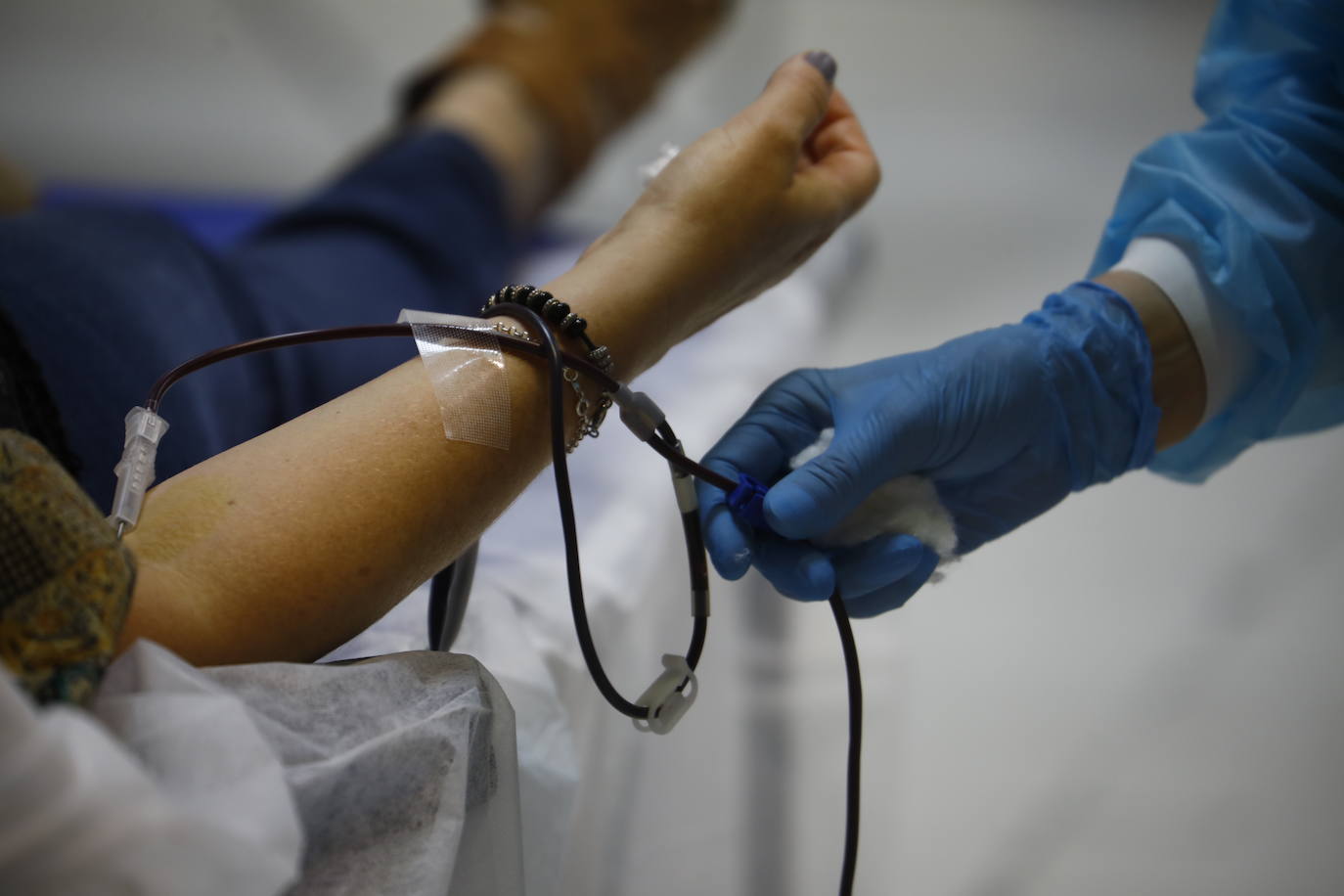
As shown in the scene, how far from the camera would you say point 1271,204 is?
0.65 metres

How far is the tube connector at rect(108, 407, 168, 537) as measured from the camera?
0.48 m

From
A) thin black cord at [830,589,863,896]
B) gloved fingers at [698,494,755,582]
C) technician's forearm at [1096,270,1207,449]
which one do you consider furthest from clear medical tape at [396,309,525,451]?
technician's forearm at [1096,270,1207,449]

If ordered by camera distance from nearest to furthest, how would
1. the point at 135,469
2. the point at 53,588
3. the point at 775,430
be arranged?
the point at 53,588, the point at 135,469, the point at 775,430

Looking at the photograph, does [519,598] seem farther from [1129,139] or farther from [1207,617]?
[1129,139]

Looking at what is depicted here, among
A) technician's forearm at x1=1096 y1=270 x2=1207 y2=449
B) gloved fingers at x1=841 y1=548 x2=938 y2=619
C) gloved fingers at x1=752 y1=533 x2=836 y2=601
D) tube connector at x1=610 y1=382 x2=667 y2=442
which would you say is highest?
technician's forearm at x1=1096 y1=270 x2=1207 y2=449

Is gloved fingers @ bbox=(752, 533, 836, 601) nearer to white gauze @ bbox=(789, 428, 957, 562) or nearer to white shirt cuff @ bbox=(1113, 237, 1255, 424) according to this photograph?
white gauze @ bbox=(789, 428, 957, 562)

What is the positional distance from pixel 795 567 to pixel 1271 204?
0.44 m

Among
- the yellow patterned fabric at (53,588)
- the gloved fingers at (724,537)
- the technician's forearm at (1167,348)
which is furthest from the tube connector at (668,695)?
the technician's forearm at (1167,348)

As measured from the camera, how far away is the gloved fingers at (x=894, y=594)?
572 millimetres

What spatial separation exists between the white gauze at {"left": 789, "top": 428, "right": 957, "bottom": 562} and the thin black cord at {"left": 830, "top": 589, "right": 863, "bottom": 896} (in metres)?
0.04

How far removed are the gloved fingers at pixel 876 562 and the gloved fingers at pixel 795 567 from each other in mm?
→ 14

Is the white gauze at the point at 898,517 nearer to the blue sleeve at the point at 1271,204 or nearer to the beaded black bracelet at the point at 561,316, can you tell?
the beaded black bracelet at the point at 561,316

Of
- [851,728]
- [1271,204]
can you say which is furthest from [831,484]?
[1271,204]

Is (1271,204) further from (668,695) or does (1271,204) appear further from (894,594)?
(668,695)
